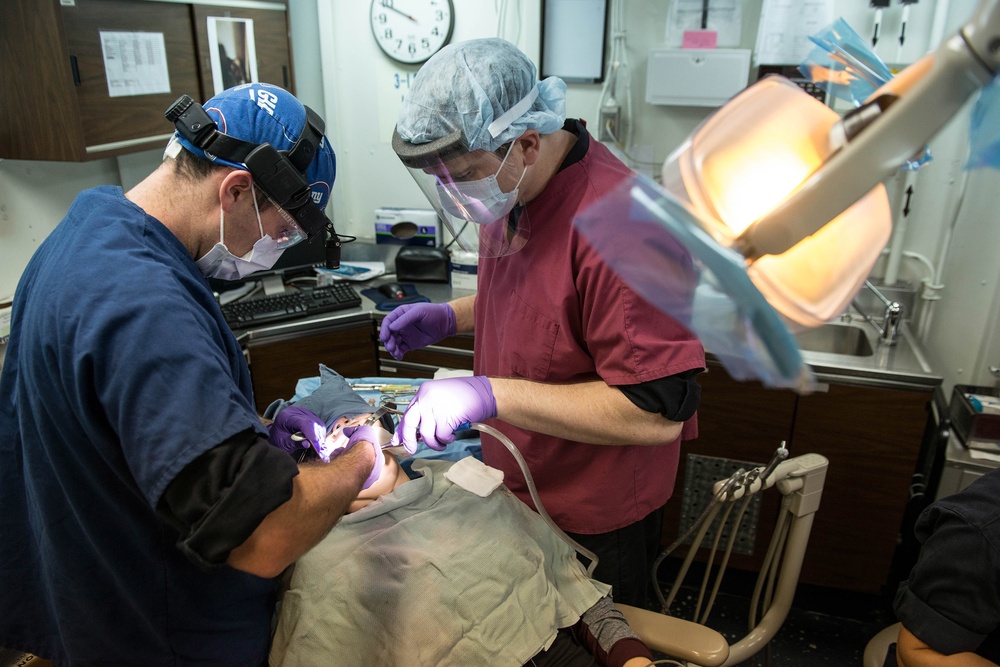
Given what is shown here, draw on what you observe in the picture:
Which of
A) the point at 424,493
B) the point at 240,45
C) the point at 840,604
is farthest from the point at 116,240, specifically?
the point at 840,604

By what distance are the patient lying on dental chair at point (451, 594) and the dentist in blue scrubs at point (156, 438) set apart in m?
0.16

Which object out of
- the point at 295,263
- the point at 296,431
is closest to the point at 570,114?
the point at 295,263

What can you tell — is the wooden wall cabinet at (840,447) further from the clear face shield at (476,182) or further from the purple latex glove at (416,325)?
the clear face shield at (476,182)

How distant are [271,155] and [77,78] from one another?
1.37 m

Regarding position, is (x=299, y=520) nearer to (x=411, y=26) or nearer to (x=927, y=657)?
(x=927, y=657)

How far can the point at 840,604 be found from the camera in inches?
99.2

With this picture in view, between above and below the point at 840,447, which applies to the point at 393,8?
above

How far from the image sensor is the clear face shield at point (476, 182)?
132cm

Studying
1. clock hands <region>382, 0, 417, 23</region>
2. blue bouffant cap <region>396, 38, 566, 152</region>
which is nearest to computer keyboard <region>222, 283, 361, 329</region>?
clock hands <region>382, 0, 417, 23</region>

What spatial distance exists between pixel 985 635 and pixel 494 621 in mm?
930

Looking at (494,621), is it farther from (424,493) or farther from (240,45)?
(240,45)

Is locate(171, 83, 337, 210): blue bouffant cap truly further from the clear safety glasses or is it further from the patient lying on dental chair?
the patient lying on dental chair

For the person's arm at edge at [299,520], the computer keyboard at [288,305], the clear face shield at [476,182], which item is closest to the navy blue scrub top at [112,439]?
the person's arm at edge at [299,520]

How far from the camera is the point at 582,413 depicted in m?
1.31
